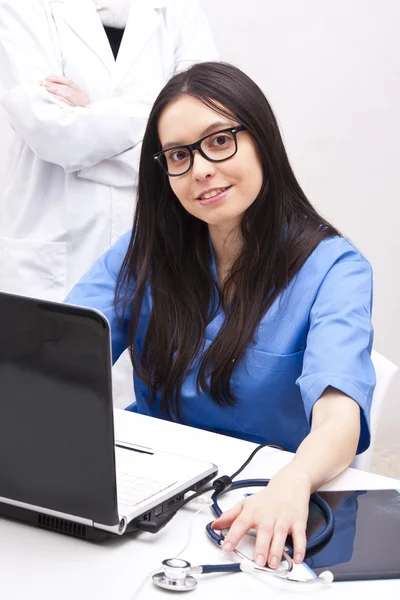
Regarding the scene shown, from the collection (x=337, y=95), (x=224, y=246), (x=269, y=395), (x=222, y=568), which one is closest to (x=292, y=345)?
(x=269, y=395)

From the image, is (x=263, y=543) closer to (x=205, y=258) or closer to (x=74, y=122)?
(x=205, y=258)

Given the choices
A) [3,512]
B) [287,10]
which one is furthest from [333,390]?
[287,10]

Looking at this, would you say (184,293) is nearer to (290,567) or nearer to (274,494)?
(274,494)

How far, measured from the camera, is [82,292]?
5.35ft

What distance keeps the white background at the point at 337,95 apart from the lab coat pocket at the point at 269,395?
177 cm

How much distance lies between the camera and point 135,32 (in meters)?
2.40

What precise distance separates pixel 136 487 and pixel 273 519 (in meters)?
0.18

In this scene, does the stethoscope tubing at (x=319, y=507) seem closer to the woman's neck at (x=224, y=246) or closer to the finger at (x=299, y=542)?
the finger at (x=299, y=542)

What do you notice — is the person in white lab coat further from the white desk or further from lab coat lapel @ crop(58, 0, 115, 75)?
the white desk

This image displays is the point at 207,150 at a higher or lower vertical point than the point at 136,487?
higher

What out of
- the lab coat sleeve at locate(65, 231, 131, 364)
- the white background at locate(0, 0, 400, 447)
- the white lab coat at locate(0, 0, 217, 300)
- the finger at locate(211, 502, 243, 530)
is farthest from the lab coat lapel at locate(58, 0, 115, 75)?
the finger at locate(211, 502, 243, 530)

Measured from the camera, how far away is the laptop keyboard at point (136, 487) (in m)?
0.99

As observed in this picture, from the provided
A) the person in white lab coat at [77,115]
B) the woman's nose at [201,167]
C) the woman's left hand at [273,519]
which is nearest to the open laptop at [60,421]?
the woman's left hand at [273,519]

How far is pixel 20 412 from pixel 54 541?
165mm
